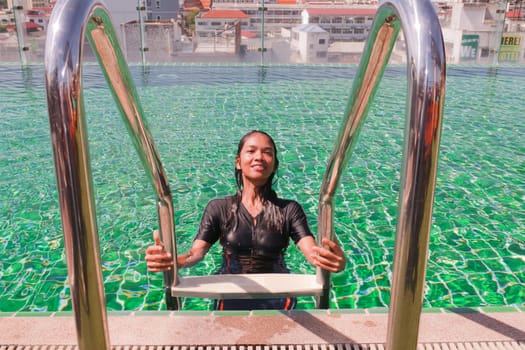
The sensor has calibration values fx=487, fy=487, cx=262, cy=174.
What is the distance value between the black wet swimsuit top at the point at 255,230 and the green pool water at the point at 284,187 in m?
0.73

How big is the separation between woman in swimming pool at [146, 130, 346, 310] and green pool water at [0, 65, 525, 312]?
71 cm

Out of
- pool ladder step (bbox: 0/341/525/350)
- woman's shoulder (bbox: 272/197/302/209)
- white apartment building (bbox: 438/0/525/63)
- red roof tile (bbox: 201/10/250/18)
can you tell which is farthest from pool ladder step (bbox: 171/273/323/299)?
white apartment building (bbox: 438/0/525/63)

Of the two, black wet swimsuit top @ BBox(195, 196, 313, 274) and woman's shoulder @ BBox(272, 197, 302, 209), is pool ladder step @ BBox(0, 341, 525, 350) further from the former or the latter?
woman's shoulder @ BBox(272, 197, 302, 209)

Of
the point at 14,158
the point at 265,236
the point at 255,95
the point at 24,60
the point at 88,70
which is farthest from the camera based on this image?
the point at 24,60

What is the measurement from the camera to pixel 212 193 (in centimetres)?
514

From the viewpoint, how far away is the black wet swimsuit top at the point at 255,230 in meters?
2.70

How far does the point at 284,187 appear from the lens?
5.25m

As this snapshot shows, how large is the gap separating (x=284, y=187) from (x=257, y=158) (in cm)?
265

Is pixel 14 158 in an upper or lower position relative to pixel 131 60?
lower

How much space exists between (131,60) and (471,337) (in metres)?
13.1

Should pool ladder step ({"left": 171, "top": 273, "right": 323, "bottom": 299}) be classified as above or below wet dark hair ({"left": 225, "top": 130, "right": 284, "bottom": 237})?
below

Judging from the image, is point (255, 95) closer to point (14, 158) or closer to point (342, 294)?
point (14, 158)

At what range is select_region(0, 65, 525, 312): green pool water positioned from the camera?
11.5ft

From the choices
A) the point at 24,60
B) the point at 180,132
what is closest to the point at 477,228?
the point at 180,132
